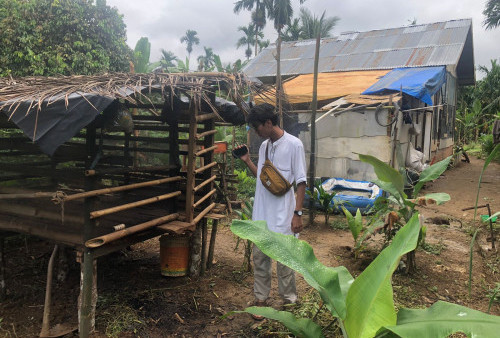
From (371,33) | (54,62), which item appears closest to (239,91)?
(54,62)

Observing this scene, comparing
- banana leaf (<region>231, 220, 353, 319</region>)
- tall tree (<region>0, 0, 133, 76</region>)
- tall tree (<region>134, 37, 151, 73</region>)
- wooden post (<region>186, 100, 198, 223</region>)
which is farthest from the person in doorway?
tall tree (<region>134, 37, 151, 73</region>)

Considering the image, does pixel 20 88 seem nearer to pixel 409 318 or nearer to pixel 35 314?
pixel 35 314

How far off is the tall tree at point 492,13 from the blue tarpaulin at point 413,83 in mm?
14450

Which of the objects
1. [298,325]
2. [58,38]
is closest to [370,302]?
[298,325]

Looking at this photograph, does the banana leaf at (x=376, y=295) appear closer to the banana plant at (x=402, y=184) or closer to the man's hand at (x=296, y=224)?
the man's hand at (x=296, y=224)

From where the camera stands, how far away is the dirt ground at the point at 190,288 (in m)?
3.55

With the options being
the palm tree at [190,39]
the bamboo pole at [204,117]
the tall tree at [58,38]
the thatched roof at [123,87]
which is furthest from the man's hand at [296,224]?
the palm tree at [190,39]

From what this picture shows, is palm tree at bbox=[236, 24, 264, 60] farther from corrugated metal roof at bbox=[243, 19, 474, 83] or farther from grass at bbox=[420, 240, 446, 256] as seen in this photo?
grass at bbox=[420, 240, 446, 256]

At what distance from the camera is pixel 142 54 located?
10.5 m

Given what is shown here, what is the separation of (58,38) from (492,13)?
72.5 feet

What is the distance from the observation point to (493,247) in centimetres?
528

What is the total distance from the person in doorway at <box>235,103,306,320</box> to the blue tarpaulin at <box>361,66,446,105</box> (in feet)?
17.0

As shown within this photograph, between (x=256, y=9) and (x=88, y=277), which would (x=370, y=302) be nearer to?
(x=88, y=277)

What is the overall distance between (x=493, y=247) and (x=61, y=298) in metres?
5.63
